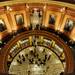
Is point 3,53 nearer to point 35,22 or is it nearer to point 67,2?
point 35,22

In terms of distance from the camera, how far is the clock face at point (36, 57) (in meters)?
31.1

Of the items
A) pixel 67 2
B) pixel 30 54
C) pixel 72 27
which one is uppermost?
pixel 67 2

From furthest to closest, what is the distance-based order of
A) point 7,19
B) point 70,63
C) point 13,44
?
point 7,19
point 13,44
point 70,63

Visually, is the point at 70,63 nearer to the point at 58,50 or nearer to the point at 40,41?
the point at 58,50

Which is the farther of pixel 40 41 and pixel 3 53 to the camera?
pixel 40 41

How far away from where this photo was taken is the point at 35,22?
34.0 metres

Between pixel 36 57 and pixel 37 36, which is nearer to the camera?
pixel 36 57

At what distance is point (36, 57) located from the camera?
32.2 meters

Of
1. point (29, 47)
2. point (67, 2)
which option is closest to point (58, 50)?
point (29, 47)

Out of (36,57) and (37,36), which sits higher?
(37,36)

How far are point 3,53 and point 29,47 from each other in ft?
A: 15.4

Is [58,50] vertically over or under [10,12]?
under

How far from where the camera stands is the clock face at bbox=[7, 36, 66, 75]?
3108 centimetres

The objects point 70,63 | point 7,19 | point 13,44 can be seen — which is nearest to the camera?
point 70,63
